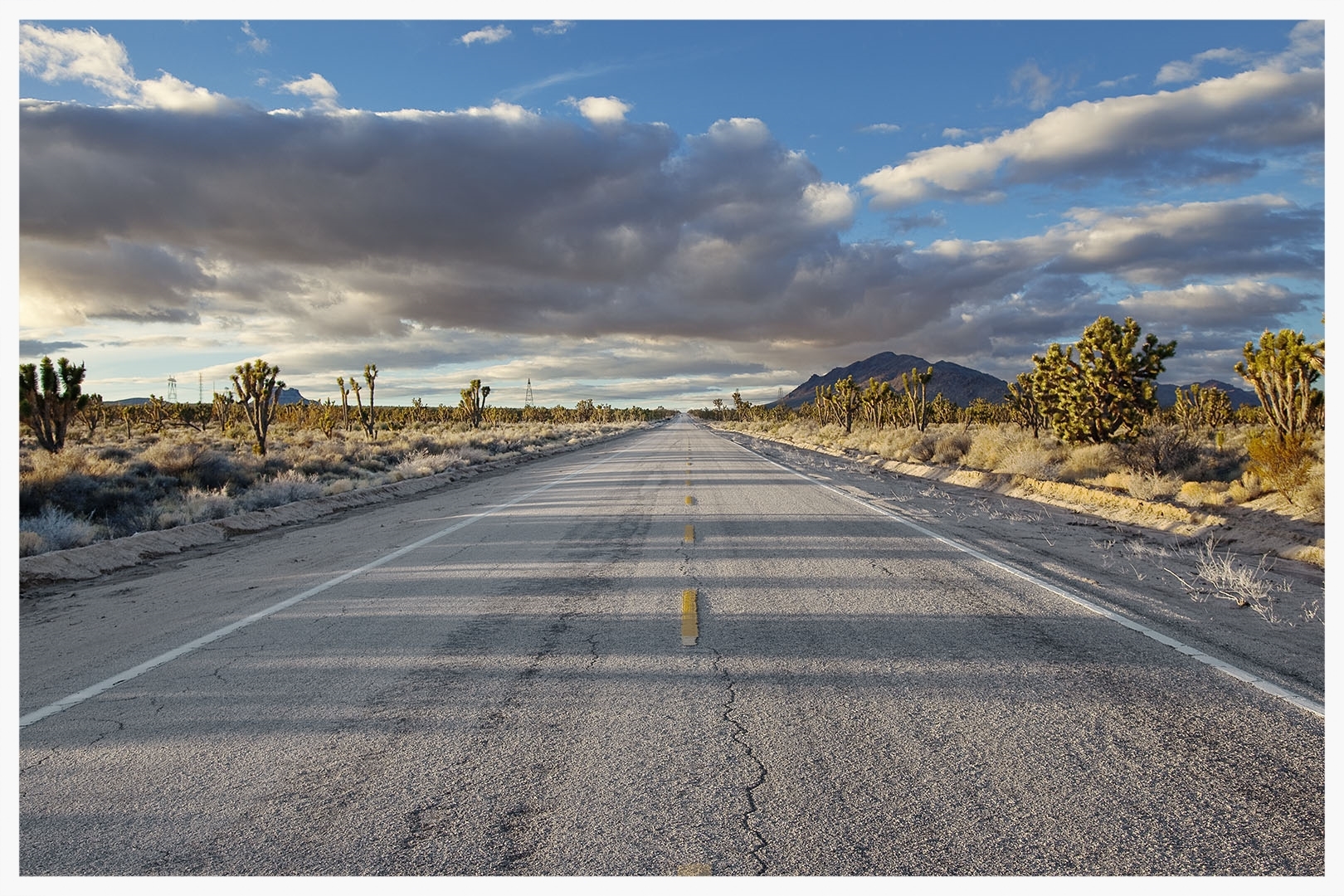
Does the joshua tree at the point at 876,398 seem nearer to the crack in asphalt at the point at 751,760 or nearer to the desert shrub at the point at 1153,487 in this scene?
the desert shrub at the point at 1153,487

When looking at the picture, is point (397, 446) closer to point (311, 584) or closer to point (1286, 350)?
point (311, 584)

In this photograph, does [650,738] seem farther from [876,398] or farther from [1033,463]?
[876,398]

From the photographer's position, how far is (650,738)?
13.1 feet

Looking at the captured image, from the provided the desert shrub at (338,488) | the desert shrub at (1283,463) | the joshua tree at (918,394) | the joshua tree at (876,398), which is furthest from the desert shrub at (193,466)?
the joshua tree at (876,398)

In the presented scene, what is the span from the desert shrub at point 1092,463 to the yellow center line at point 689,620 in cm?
1773

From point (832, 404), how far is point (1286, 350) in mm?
60524

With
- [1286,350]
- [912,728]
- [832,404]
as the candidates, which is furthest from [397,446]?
[832,404]

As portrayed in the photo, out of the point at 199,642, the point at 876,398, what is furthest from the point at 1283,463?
the point at 876,398

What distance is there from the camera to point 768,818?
10.4 feet

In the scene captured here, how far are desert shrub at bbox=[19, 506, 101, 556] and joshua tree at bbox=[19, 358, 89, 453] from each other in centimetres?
1728

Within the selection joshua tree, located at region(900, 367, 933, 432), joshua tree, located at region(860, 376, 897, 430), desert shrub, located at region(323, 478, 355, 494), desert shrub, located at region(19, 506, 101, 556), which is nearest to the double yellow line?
desert shrub, located at region(19, 506, 101, 556)

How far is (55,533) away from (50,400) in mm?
19635

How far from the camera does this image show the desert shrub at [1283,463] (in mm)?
14323

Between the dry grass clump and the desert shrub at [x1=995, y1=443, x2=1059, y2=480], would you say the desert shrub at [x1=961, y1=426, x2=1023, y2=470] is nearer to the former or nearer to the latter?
the desert shrub at [x1=995, y1=443, x2=1059, y2=480]
